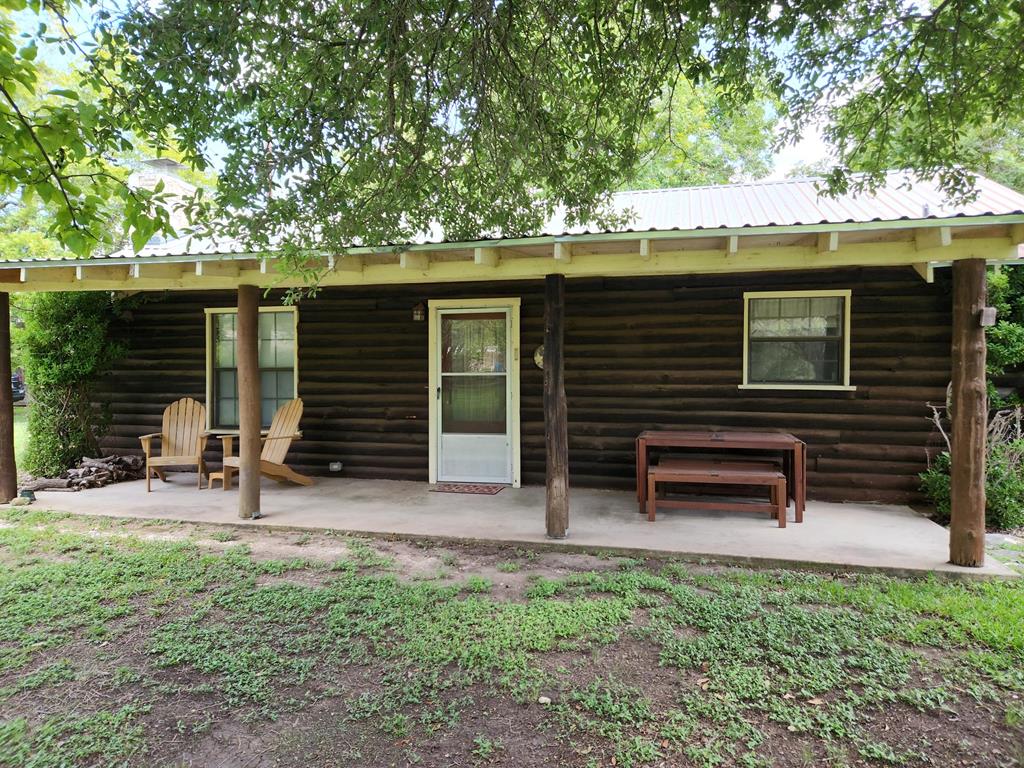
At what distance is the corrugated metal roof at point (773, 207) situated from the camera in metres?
4.55

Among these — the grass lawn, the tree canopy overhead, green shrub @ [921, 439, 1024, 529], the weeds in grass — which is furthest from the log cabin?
the weeds in grass

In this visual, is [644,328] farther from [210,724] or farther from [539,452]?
[210,724]

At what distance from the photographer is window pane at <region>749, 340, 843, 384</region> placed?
239 inches

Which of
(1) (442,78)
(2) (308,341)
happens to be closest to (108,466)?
(2) (308,341)

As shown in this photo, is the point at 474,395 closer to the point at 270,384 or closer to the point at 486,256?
the point at 486,256

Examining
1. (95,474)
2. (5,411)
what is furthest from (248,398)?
(95,474)

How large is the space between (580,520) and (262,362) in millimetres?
4639

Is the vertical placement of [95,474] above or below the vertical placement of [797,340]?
below

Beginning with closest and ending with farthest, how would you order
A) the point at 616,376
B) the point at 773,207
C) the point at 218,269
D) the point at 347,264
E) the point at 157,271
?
1. the point at 347,264
2. the point at 218,269
3. the point at 157,271
4. the point at 773,207
5. the point at 616,376

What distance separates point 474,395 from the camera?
22.6 ft

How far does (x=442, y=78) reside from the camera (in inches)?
162

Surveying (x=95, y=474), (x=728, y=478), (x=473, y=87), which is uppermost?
(x=473, y=87)

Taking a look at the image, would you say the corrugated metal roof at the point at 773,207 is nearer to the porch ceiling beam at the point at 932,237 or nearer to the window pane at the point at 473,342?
the porch ceiling beam at the point at 932,237

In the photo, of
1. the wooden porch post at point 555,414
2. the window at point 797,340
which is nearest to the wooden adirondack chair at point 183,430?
the wooden porch post at point 555,414
